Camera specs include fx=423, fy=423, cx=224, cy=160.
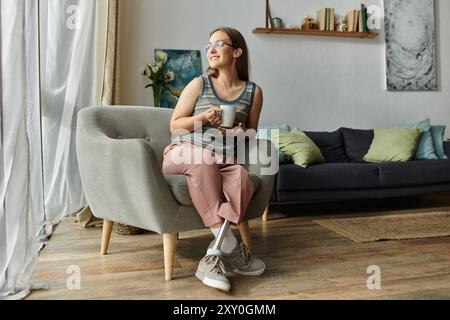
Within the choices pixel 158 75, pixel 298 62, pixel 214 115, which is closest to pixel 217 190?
pixel 214 115

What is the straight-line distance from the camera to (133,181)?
1.76 metres

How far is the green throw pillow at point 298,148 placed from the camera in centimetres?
326

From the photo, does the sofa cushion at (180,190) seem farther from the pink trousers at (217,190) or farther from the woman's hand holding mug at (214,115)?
the woman's hand holding mug at (214,115)

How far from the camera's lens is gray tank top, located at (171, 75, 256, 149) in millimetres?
1902

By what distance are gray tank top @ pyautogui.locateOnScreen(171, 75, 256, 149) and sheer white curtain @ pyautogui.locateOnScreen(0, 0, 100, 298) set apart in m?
0.69

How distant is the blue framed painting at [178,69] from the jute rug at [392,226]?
5.42ft

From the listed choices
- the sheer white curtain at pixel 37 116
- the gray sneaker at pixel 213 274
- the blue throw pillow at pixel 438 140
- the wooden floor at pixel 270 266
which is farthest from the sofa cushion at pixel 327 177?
the gray sneaker at pixel 213 274

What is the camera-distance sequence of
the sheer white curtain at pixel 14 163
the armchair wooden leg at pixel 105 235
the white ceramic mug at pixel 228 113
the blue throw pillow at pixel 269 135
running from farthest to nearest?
the blue throw pillow at pixel 269 135 → the armchair wooden leg at pixel 105 235 → the white ceramic mug at pixel 228 113 → the sheer white curtain at pixel 14 163

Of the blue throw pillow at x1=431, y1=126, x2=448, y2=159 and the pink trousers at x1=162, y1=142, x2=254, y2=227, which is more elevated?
the blue throw pillow at x1=431, y1=126, x2=448, y2=159

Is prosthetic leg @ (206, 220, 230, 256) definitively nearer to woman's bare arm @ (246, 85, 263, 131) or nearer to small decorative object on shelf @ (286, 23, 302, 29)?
woman's bare arm @ (246, 85, 263, 131)

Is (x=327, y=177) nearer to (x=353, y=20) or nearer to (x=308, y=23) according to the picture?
(x=308, y=23)

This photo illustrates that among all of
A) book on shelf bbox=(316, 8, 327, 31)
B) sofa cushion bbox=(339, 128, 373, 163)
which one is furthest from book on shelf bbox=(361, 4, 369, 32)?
sofa cushion bbox=(339, 128, 373, 163)
